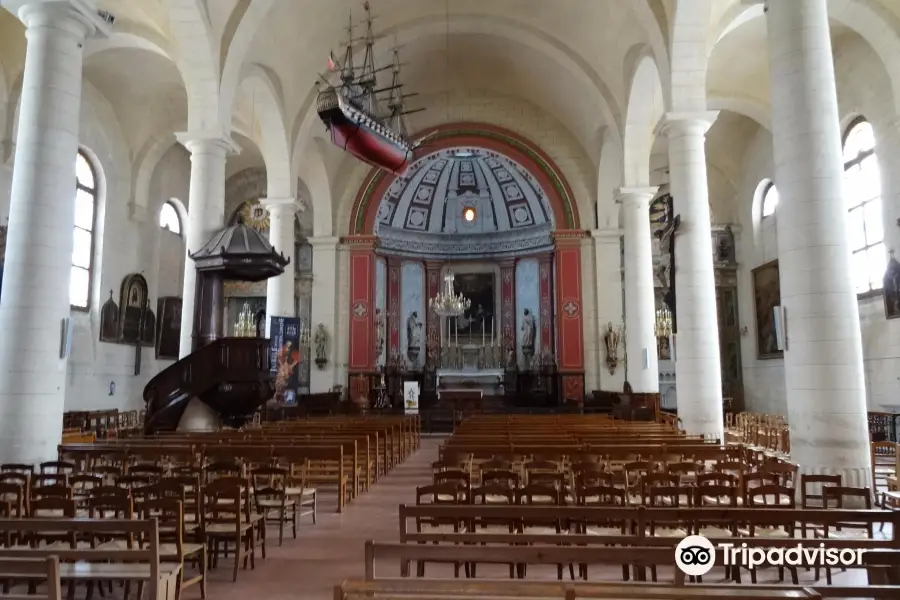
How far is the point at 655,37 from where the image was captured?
39.5 ft

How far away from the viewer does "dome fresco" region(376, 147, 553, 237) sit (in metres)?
23.6

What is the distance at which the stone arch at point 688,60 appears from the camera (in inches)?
440

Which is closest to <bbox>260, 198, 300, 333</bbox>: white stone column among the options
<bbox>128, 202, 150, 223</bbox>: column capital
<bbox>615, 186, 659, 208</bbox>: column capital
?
<bbox>128, 202, 150, 223</bbox>: column capital

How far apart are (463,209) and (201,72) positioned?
13.8m

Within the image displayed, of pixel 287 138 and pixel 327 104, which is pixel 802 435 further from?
pixel 287 138

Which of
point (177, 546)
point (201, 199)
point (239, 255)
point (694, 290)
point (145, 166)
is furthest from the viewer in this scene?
point (145, 166)

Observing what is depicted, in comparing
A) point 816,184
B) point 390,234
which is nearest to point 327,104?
point 816,184

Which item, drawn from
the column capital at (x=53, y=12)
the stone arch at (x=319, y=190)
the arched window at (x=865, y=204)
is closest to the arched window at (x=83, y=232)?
the stone arch at (x=319, y=190)

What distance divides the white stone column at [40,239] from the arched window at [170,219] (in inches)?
503

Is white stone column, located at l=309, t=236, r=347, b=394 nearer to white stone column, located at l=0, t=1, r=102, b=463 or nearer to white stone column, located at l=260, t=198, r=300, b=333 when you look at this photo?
white stone column, located at l=260, t=198, r=300, b=333

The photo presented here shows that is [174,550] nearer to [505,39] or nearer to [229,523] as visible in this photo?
[229,523]

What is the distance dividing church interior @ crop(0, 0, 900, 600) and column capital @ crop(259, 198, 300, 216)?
0.10m

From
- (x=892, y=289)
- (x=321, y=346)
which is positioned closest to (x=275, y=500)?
(x=892, y=289)

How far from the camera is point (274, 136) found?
1670 centimetres
